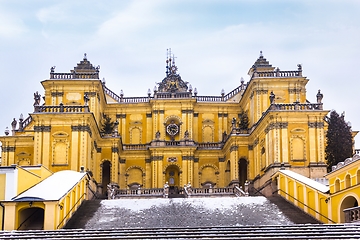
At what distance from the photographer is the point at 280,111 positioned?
49.1 m

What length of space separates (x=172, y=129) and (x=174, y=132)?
0.38m

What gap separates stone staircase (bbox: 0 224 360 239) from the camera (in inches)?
1062

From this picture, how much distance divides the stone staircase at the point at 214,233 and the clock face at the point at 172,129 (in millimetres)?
34244

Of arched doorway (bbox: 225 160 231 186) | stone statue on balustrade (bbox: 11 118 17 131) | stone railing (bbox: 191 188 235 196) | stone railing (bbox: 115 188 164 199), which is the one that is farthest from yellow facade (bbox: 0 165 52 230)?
arched doorway (bbox: 225 160 231 186)

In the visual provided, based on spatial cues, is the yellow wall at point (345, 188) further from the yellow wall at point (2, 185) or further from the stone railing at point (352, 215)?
the yellow wall at point (2, 185)

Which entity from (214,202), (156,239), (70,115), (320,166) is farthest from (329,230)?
(70,115)

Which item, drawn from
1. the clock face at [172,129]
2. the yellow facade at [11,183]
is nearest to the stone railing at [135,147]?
the clock face at [172,129]

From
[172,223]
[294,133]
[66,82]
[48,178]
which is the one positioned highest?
Answer: [66,82]

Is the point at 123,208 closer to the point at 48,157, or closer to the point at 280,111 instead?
the point at 48,157

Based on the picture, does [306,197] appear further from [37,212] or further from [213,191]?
[37,212]

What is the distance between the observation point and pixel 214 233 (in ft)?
90.4

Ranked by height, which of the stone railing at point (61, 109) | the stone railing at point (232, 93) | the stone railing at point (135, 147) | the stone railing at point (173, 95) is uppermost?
the stone railing at point (232, 93)

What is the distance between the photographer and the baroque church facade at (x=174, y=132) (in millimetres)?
49500

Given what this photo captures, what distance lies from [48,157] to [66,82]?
11213 millimetres
